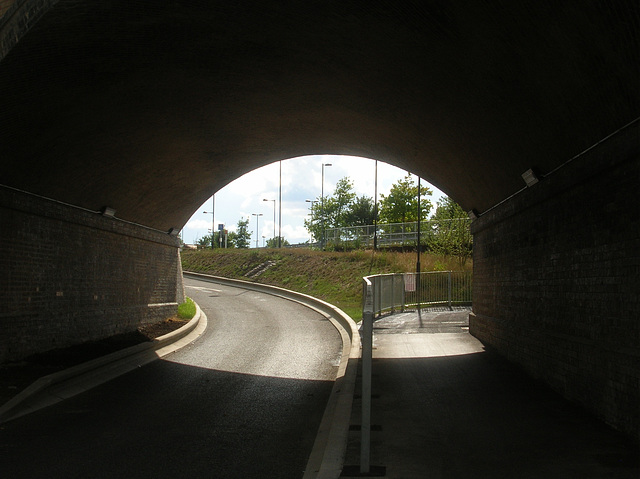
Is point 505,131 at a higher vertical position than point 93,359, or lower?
higher

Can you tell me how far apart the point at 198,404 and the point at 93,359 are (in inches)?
158

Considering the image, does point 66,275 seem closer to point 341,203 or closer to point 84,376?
point 84,376

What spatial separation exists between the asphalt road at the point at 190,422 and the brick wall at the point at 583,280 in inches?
136

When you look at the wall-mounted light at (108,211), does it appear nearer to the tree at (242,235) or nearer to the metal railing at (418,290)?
the metal railing at (418,290)

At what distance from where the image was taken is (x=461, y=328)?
16953 mm

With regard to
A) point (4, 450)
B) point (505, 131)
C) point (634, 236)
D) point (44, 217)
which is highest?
point (505, 131)

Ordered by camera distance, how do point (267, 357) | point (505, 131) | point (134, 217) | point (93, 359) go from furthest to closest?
point (134, 217)
point (267, 357)
point (93, 359)
point (505, 131)

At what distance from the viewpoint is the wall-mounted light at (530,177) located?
964 centimetres

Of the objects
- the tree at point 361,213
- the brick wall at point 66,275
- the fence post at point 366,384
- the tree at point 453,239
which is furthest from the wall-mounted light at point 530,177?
the tree at point 361,213

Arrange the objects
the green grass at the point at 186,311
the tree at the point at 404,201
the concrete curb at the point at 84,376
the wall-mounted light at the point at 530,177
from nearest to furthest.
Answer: the concrete curb at the point at 84,376 < the wall-mounted light at the point at 530,177 < the green grass at the point at 186,311 < the tree at the point at 404,201

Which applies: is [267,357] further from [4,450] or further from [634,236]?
[634,236]

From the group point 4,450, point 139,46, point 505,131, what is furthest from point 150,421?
point 505,131

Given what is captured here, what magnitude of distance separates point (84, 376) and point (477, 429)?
7.06 meters

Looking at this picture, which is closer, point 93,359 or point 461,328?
point 93,359
